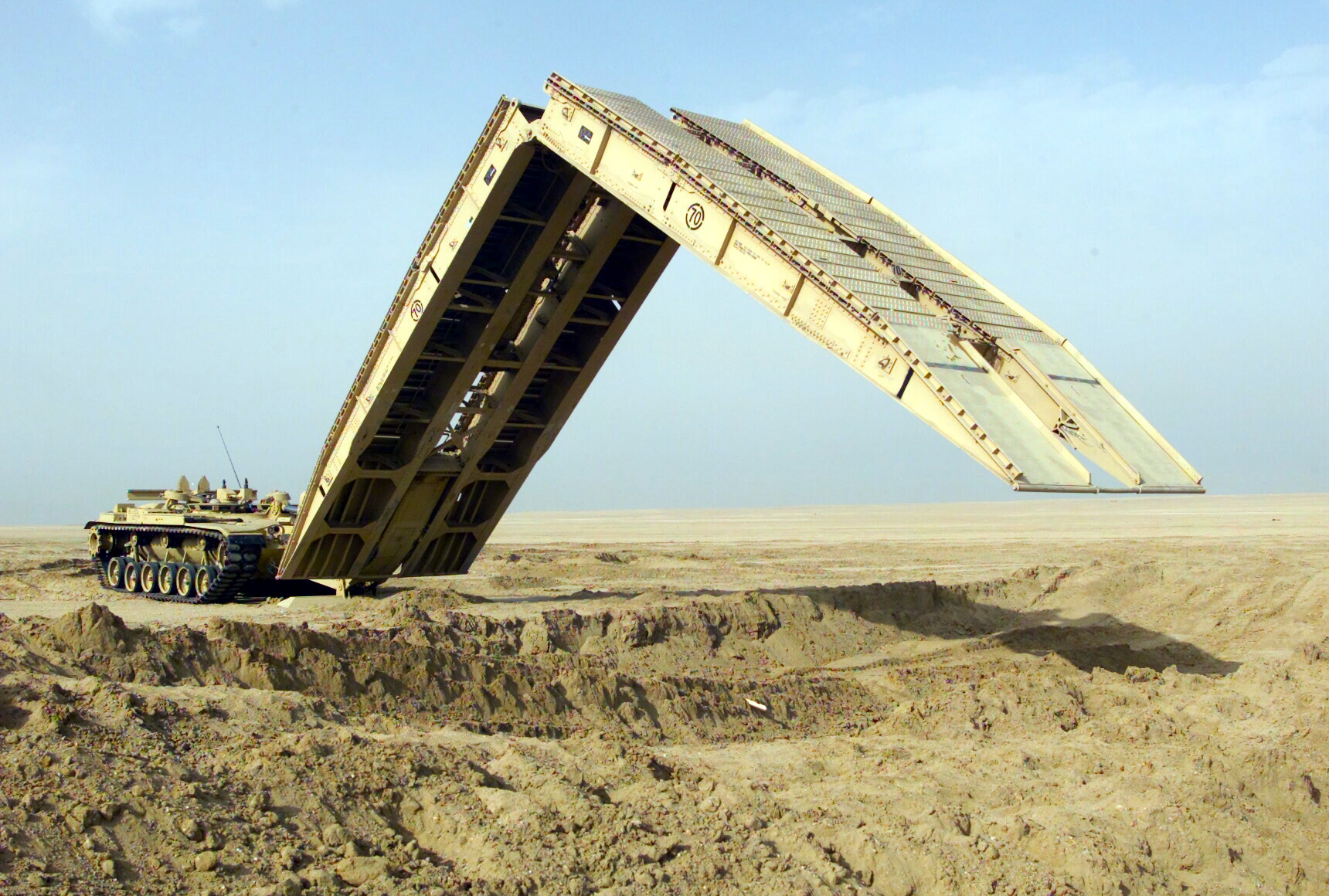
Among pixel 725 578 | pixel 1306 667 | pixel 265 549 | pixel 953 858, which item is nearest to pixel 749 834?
pixel 953 858

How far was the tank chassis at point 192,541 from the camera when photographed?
18.9m

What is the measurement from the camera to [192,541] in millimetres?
20734

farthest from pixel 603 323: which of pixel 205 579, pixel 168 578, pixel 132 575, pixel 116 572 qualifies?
pixel 116 572

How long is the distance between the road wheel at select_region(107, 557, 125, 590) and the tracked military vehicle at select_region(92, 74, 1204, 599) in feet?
0.19

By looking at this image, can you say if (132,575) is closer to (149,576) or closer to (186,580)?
(149,576)

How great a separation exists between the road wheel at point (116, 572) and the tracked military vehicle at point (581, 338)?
2.3 inches

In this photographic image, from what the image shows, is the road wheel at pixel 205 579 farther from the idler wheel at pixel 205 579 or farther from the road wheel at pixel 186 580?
the road wheel at pixel 186 580

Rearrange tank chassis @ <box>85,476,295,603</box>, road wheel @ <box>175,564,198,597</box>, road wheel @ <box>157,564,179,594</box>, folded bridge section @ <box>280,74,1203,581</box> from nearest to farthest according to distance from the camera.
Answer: folded bridge section @ <box>280,74,1203,581</box>, tank chassis @ <box>85,476,295,603</box>, road wheel @ <box>175,564,198,597</box>, road wheel @ <box>157,564,179,594</box>

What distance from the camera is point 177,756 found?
707cm

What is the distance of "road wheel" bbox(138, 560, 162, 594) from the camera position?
21.3 meters

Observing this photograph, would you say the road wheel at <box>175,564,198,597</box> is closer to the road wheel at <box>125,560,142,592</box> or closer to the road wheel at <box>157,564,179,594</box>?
the road wheel at <box>157,564,179,594</box>

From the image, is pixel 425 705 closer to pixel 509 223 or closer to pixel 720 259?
pixel 720 259

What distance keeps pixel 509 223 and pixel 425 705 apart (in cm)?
650

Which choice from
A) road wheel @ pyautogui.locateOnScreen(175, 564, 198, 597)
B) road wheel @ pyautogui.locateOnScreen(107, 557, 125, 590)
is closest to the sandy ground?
road wheel @ pyautogui.locateOnScreen(175, 564, 198, 597)
